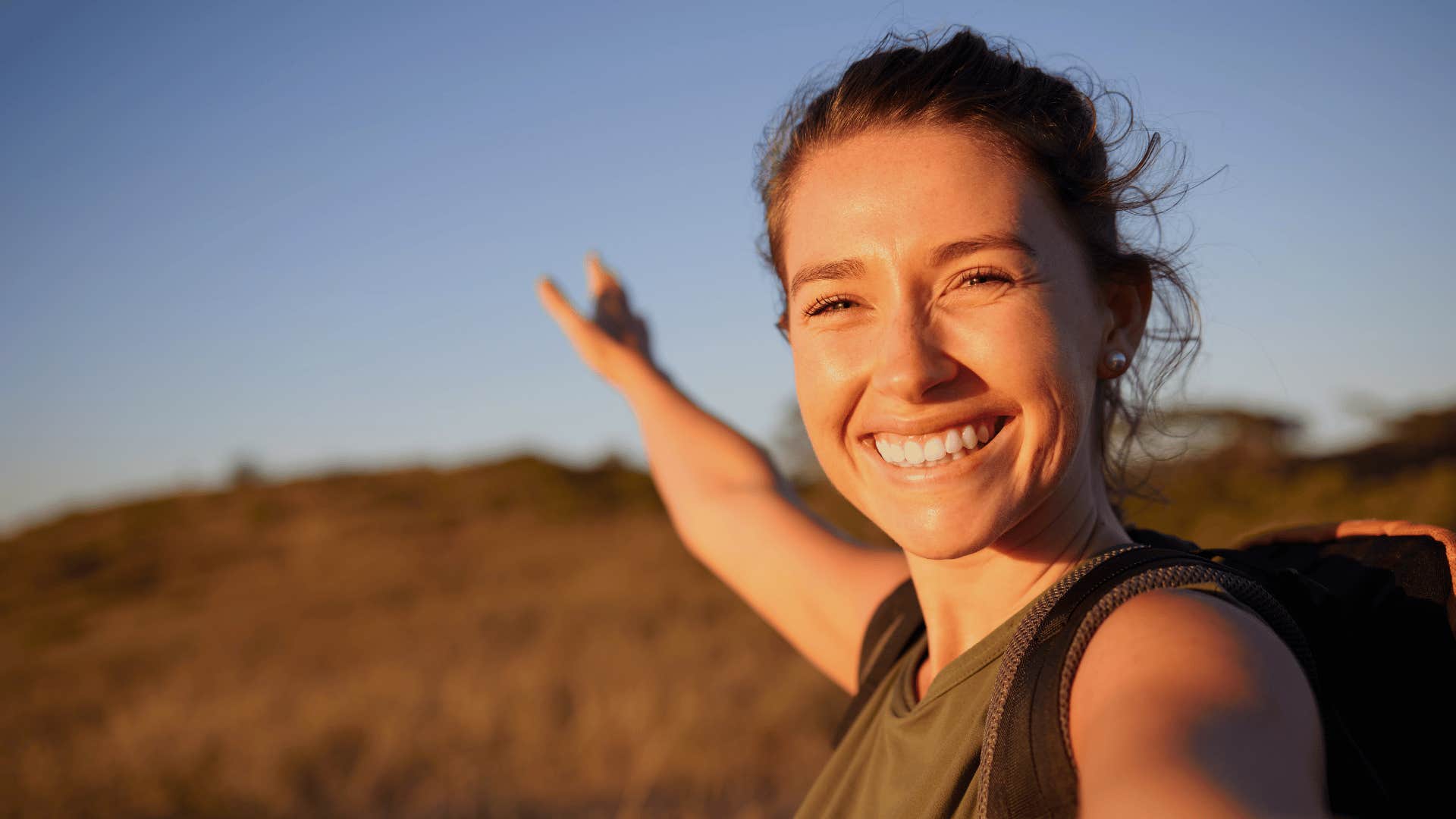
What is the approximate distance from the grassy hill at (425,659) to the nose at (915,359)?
122 centimetres

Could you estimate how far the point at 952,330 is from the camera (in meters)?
1.42

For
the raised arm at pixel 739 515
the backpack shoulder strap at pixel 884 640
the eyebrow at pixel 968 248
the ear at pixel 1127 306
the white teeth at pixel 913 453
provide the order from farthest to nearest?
the raised arm at pixel 739 515 → the backpack shoulder strap at pixel 884 640 → the ear at pixel 1127 306 → the white teeth at pixel 913 453 → the eyebrow at pixel 968 248

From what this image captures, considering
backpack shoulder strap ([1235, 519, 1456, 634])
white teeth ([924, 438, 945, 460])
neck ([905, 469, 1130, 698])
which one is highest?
white teeth ([924, 438, 945, 460])

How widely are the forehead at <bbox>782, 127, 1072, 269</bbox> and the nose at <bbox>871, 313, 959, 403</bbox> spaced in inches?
4.4

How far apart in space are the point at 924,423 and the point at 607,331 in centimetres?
178

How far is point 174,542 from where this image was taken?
44.6 feet

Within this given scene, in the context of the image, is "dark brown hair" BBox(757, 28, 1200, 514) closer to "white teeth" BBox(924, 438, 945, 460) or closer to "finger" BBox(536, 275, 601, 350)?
"white teeth" BBox(924, 438, 945, 460)

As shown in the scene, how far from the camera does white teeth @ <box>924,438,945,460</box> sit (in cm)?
148

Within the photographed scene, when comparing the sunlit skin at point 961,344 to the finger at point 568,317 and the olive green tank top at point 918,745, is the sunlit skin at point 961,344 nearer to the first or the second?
the olive green tank top at point 918,745

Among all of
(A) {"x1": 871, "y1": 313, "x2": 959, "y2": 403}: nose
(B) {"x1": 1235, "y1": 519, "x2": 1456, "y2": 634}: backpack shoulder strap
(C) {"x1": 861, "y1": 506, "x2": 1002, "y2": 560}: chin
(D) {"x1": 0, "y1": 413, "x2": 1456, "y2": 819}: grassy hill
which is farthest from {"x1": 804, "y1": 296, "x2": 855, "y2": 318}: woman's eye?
(D) {"x1": 0, "y1": 413, "x2": 1456, "y2": 819}: grassy hill

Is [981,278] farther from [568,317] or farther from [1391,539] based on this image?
[568,317]

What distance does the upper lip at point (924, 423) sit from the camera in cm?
144

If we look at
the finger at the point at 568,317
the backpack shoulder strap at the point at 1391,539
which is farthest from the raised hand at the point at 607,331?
the backpack shoulder strap at the point at 1391,539

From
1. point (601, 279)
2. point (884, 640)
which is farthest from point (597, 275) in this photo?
point (884, 640)
